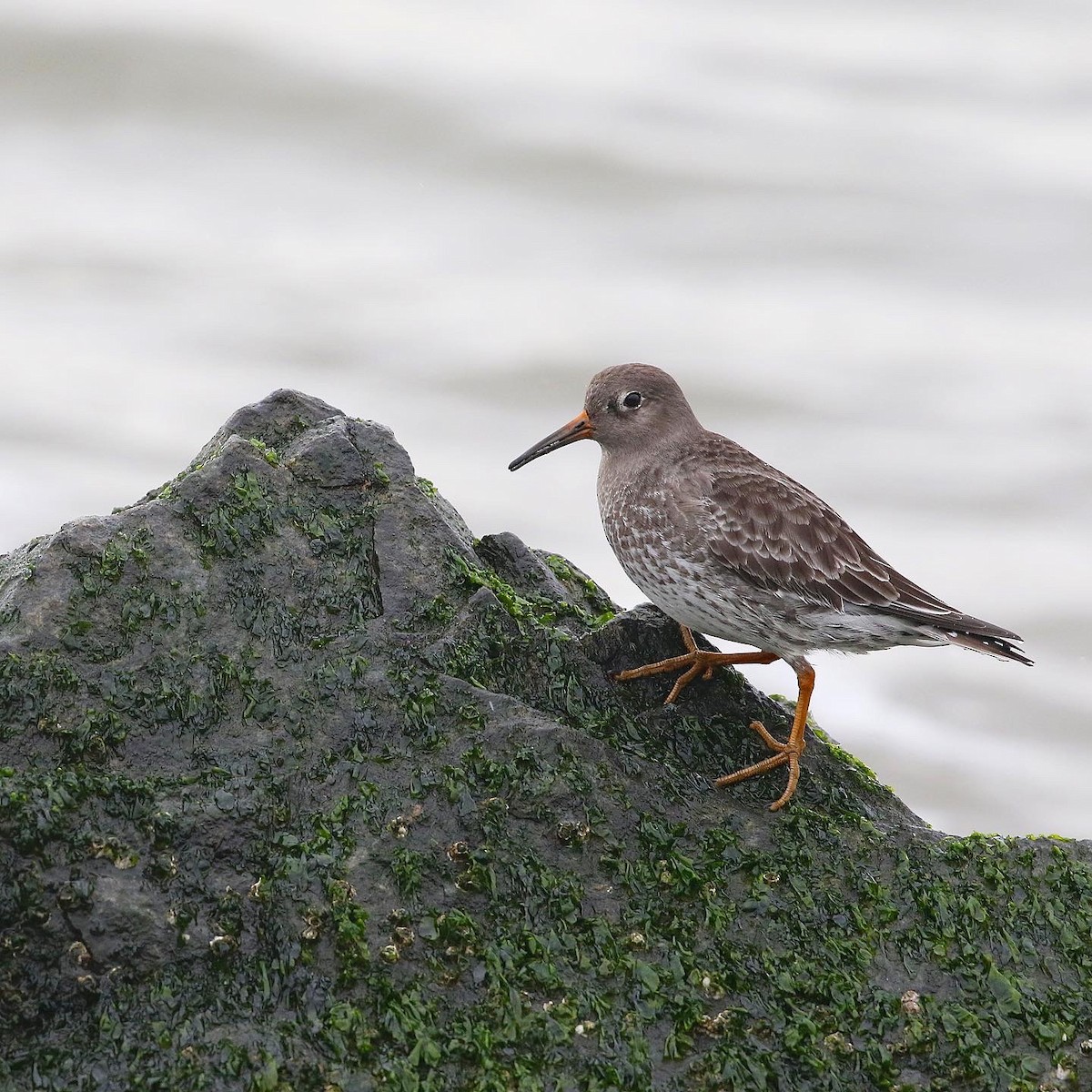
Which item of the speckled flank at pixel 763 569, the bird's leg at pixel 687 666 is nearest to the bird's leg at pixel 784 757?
the bird's leg at pixel 687 666

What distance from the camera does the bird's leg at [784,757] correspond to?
468 centimetres

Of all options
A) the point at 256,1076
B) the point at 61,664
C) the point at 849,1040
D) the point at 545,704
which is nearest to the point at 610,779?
the point at 545,704

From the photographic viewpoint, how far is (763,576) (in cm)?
545

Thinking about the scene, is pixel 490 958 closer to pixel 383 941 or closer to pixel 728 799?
pixel 383 941

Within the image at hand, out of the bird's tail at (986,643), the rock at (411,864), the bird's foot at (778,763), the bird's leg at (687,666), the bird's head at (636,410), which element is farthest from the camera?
the bird's head at (636,410)

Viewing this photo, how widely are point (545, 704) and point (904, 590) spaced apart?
5.54 feet

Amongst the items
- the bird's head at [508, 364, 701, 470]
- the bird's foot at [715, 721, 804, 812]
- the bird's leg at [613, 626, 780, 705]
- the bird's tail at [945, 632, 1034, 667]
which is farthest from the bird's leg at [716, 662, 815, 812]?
the bird's head at [508, 364, 701, 470]

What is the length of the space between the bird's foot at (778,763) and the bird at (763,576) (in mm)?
74

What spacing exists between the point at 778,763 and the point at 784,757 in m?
0.03

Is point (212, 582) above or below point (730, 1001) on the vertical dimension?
above

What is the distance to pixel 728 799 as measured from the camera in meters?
4.60

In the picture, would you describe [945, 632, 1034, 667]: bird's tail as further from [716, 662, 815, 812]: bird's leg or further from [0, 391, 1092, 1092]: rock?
[0, 391, 1092, 1092]: rock

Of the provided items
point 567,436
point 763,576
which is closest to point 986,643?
point 763,576

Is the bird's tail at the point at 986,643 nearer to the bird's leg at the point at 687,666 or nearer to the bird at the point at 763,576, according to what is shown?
the bird at the point at 763,576
